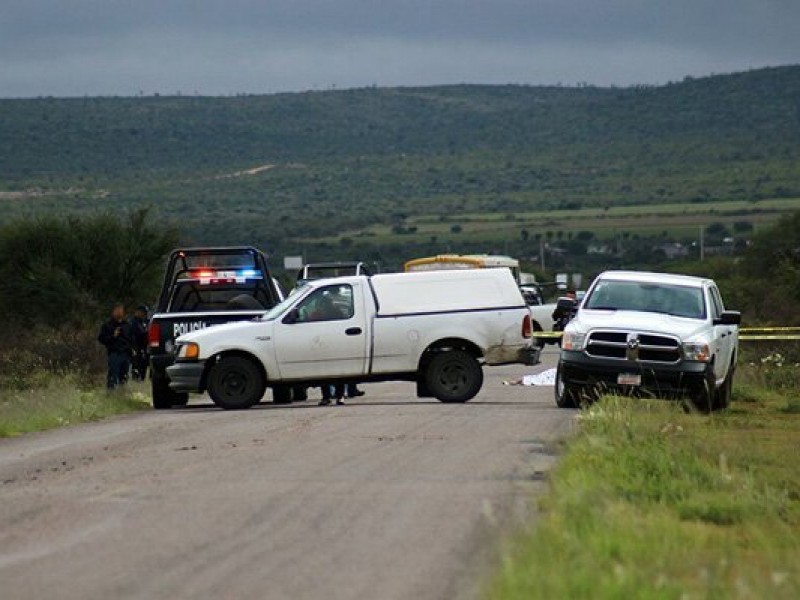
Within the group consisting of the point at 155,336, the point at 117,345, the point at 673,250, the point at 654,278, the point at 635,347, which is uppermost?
the point at 673,250

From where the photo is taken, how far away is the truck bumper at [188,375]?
88.0 feet

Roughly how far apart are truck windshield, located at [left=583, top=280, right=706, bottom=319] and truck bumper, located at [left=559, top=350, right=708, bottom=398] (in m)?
1.37

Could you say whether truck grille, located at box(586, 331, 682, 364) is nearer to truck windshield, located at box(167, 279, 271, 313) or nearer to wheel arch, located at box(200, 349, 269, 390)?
wheel arch, located at box(200, 349, 269, 390)

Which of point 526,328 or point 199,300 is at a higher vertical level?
point 199,300

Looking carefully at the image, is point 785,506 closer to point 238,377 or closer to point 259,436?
point 259,436

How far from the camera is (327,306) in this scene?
88.4 feet

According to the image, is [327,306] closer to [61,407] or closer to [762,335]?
[61,407]

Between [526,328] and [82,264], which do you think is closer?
[526,328]

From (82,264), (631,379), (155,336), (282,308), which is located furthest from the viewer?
(82,264)

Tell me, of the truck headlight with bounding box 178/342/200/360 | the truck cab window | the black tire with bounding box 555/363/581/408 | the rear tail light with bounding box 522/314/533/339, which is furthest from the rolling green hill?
the black tire with bounding box 555/363/581/408

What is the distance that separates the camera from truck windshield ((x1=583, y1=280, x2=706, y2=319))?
2516 cm

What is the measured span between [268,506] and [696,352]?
11.4m

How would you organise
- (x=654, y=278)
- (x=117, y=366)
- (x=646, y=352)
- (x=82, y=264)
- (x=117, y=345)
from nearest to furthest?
1. (x=646, y=352)
2. (x=654, y=278)
3. (x=117, y=345)
4. (x=117, y=366)
5. (x=82, y=264)

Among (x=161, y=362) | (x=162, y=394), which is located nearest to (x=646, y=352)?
(x=161, y=362)
